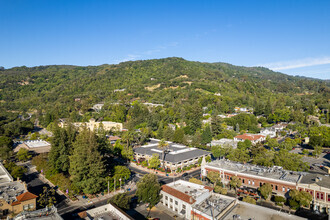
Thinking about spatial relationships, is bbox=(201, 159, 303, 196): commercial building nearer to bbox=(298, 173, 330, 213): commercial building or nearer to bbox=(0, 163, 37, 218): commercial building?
Result: bbox=(298, 173, 330, 213): commercial building

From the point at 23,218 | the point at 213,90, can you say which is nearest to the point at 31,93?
the point at 213,90

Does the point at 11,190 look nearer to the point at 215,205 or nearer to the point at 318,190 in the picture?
the point at 215,205

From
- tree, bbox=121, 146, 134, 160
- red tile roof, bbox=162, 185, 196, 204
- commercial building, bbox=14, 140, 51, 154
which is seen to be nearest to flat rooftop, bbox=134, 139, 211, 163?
tree, bbox=121, 146, 134, 160

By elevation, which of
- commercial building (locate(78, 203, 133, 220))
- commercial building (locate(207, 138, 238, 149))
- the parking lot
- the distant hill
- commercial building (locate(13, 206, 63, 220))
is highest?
the distant hill

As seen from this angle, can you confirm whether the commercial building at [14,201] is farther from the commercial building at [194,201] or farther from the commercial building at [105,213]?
the commercial building at [194,201]

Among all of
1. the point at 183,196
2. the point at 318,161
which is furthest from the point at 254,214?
the point at 318,161
